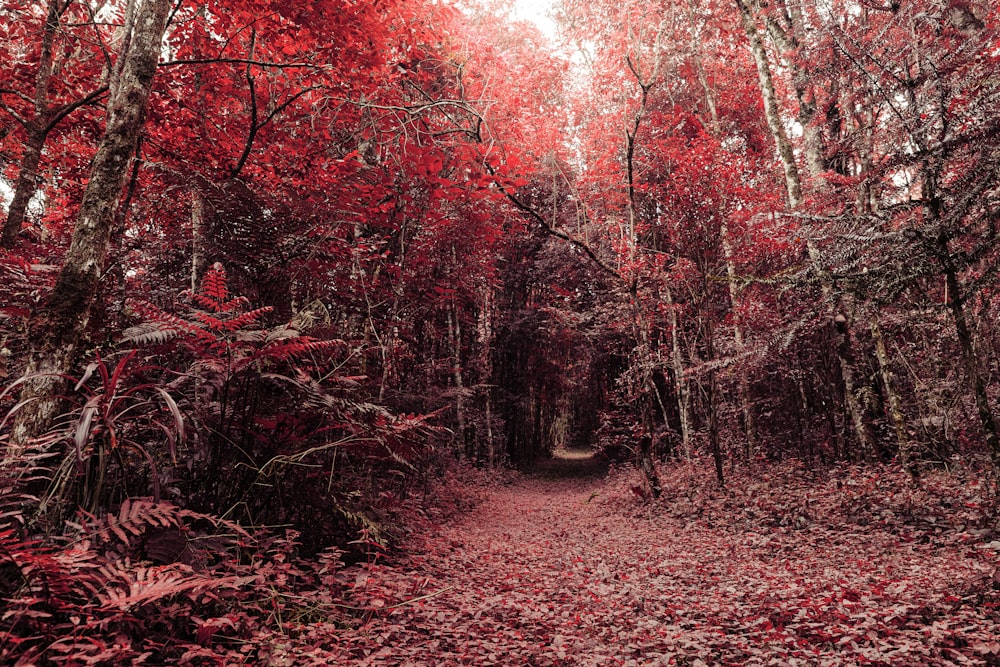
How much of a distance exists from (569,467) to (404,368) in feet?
41.9

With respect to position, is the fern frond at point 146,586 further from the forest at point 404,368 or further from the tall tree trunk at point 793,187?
the tall tree trunk at point 793,187

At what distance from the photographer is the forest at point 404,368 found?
3.06m

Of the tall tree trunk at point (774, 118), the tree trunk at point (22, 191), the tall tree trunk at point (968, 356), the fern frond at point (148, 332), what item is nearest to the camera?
the fern frond at point (148, 332)

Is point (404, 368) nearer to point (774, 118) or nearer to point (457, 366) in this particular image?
point (457, 366)

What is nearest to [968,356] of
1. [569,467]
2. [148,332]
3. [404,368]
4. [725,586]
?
[725,586]

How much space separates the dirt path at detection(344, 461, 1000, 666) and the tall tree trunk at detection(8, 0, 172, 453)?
2.60 m

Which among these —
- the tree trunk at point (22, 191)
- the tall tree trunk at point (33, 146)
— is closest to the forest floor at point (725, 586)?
the tree trunk at point (22, 191)

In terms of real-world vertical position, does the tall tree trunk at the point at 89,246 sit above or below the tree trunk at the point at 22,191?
below

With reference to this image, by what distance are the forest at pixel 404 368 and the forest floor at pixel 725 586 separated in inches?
1.7

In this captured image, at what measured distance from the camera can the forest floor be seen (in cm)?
329

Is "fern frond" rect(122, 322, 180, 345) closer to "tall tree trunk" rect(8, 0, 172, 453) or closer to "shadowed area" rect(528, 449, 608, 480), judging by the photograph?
"tall tree trunk" rect(8, 0, 172, 453)

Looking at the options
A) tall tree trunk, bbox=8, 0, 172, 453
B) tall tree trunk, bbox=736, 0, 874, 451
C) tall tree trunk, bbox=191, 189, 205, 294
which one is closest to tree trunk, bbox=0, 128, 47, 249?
tall tree trunk, bbox=191, 189, 205, 294

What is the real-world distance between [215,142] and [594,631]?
291 inches

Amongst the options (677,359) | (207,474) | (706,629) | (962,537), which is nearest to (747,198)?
(677,359)
